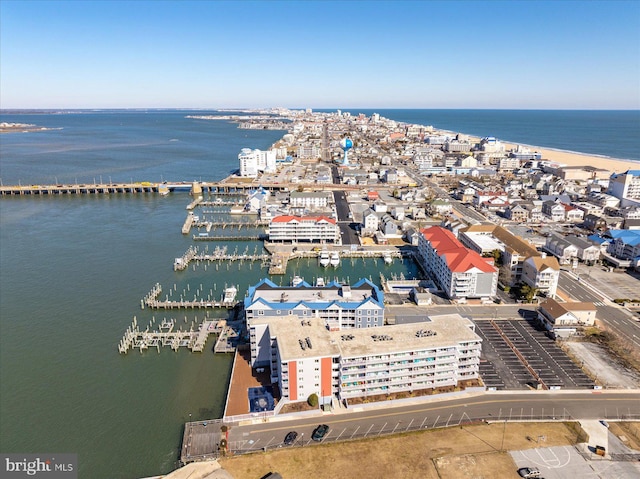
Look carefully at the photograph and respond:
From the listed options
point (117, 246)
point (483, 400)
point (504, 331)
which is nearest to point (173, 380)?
point (483, 400)

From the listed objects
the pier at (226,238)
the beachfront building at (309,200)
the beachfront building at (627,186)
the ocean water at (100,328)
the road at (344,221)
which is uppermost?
the beachfront building at (627,186)

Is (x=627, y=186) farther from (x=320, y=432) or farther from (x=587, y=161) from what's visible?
(x=320, y=432)

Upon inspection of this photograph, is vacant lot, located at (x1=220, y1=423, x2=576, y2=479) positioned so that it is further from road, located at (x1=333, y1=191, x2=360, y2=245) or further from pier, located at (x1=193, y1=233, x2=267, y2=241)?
pier, located at (x1=193, y1=233, x2=267, y2=241)

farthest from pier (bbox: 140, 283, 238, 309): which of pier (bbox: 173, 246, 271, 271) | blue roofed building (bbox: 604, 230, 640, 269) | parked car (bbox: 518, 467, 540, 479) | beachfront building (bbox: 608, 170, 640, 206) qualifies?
beachfront building (bbox: 608, 170, 640, 206)

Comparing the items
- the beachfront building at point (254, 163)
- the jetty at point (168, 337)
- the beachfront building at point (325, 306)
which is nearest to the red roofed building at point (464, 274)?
the beachfront building at point (325, 306)

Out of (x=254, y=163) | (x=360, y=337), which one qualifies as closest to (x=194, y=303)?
(x=360, y=337)

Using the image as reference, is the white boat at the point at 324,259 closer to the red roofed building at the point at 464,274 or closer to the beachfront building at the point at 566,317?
the red roofed building at the point at 464,274
